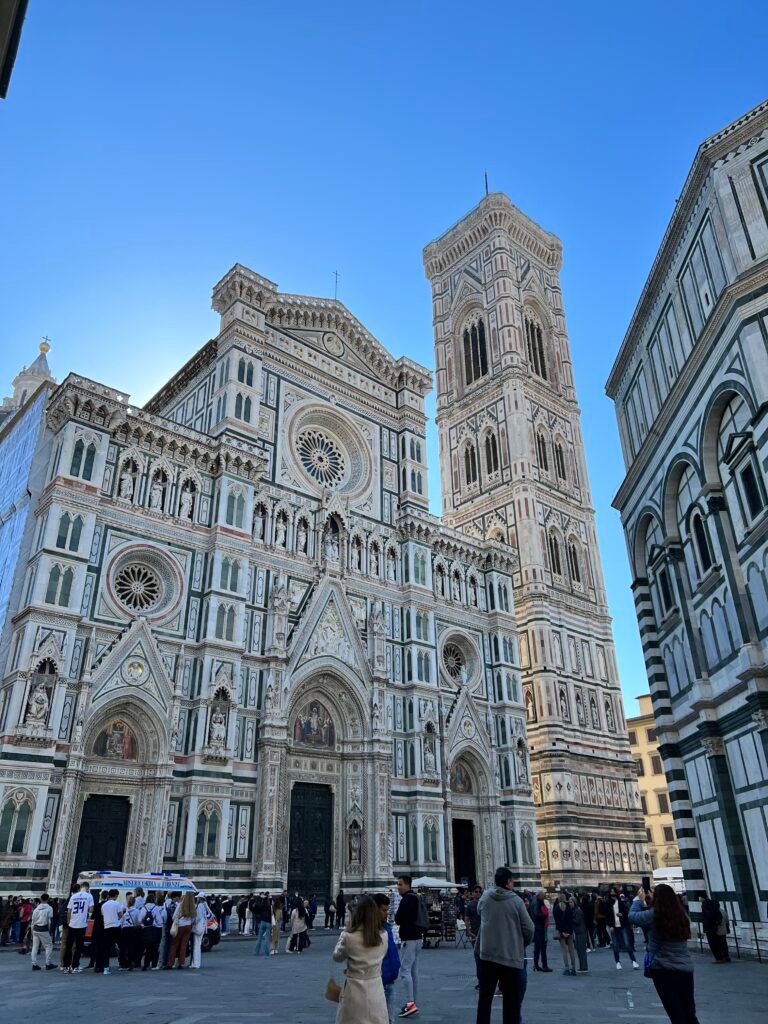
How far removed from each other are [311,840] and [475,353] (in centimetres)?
3484

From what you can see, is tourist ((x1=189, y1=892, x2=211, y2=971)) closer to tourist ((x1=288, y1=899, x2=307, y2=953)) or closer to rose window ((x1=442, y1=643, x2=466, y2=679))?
tourist ((x1=288, y1=899, x2=307, y2=953))

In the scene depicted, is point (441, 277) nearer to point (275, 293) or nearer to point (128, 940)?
point (275, 293)

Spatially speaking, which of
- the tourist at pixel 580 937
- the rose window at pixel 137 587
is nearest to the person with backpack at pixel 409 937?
the tourist at pixel 580 937

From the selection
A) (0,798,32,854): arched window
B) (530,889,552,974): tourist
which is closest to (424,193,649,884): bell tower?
(530,889,552,974): tourist

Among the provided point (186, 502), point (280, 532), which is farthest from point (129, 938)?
point (280, 532)

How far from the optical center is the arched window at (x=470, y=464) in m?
49.2

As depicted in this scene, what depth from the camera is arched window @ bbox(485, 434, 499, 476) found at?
47938 mm

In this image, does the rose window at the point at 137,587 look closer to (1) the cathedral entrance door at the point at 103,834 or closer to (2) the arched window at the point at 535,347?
(1) the cathedral entrance door at the point at 103,834

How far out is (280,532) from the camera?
31.3m

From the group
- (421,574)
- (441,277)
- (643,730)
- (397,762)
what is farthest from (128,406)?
(643,730)

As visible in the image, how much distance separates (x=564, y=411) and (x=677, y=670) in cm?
3395

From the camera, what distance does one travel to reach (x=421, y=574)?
35.3m

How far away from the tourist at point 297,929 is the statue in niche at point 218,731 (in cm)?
776

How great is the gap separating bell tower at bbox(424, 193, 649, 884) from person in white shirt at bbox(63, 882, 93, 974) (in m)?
27.1
